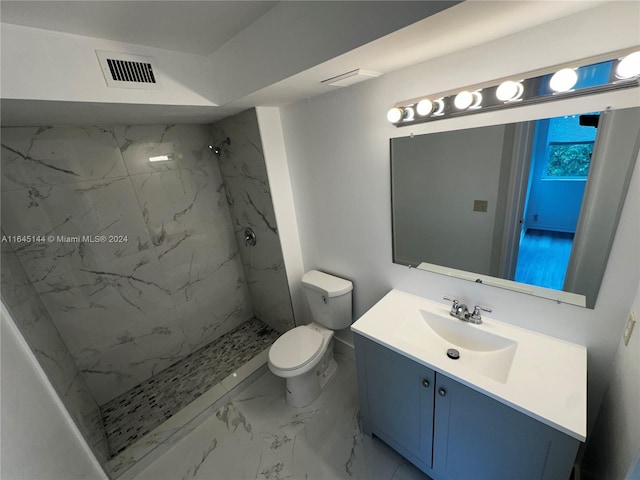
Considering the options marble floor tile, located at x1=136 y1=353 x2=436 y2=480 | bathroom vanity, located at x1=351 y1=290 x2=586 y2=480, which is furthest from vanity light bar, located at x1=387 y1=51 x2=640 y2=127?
marble floor tile, located at x1=136 y1=353 x2=436 y2=480

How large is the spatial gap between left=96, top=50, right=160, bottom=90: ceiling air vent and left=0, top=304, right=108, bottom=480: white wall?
3.48ft

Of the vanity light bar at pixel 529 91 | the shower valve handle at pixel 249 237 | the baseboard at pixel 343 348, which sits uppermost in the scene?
the vanity light bar at pixel 529 91

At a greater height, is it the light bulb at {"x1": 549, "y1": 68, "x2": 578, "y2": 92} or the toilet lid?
the light bulb at {"x1": 549, "y1": 68, "x2": 578, "y2": 92}

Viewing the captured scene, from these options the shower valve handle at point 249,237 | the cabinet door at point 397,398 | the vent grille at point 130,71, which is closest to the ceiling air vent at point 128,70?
the vent grille at point 130,71

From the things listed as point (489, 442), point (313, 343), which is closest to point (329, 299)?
point (313, 343)

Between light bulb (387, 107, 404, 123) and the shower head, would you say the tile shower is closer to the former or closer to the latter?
the shower head

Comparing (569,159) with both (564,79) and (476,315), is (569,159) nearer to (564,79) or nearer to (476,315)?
(564,79)

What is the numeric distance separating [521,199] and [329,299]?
126 centimetres

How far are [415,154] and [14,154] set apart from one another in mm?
2296

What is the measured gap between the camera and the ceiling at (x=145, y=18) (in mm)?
960

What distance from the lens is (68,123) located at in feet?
5.38

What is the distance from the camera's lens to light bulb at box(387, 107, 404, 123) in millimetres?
1305

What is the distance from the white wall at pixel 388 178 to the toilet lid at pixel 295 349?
1.32 feet

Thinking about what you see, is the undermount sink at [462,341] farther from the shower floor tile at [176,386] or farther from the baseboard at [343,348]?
the shower floor tile at [176,386]
